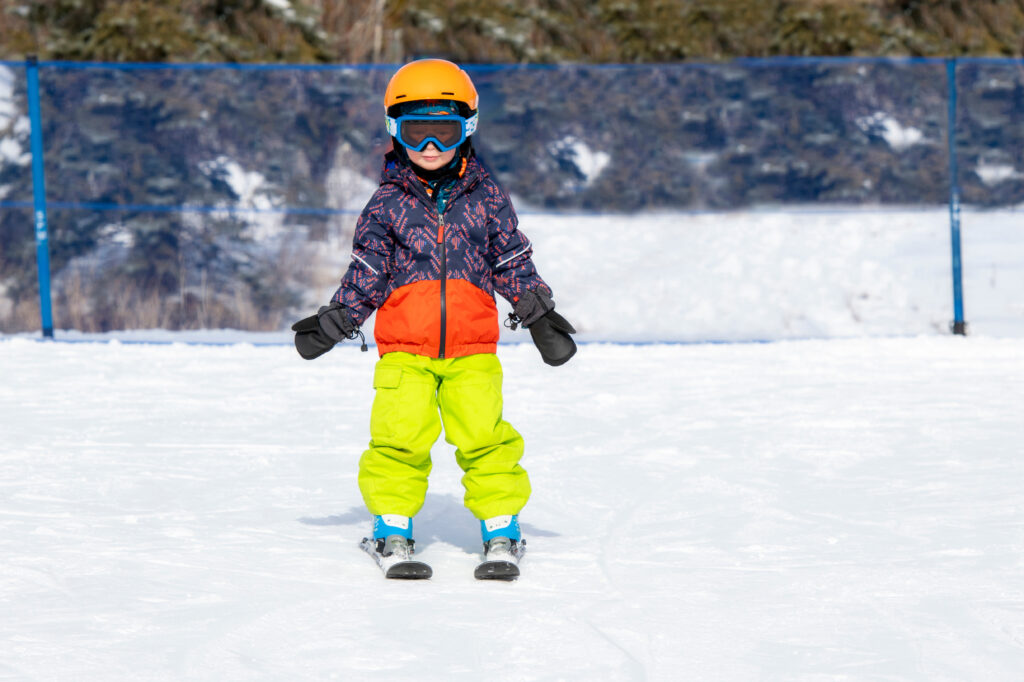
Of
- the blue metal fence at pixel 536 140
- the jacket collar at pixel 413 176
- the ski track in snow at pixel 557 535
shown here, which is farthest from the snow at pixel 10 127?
the jacket collar at pixel 413 176

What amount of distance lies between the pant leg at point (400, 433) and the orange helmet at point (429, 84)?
0.70m

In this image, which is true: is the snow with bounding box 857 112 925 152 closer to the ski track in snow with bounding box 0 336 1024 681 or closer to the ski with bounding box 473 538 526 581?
the ski track in snow with bounding box 0 336 1024 681

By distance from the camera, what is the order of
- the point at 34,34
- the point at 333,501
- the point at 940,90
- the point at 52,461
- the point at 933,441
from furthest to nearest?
1. the point at 34,34
2. the point at 940,90
3. the point at 933,441
4. the point at 52,461
5. the point at 333,501

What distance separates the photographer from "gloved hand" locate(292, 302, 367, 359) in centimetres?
366

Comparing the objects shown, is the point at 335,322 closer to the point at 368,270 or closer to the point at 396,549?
the point at 368,270

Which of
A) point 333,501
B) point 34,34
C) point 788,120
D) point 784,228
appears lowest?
point 333,501

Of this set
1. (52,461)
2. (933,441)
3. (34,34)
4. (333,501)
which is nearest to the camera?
(333,501)

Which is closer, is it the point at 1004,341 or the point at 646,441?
the point at 646,441

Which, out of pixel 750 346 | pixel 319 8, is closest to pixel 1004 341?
pixel 750 346

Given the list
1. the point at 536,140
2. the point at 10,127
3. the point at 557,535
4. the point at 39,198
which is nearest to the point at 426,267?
the point at 557,535

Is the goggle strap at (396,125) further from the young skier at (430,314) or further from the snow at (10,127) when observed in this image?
the snow at (10,127)

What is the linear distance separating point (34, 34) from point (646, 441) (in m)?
9.70

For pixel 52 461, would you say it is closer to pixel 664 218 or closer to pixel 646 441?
pixel 646 441

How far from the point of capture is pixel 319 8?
13.9 m
